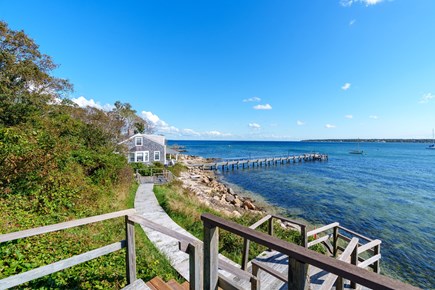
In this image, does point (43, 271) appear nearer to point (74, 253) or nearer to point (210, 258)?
point (210, 258)

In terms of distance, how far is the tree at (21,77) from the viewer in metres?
10.5

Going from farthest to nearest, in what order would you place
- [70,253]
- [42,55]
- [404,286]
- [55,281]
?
[42,55] < [70,253] < [55,281] < [404,286]

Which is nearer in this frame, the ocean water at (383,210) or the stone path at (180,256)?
the stone path at (180,256)

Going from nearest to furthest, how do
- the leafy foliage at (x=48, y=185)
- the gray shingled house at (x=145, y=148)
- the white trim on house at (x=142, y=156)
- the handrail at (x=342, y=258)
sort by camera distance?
1. the handrail at (x=342, y=258)
2. the leafy foliage at (x=48, y=185)
3. the gray shingled house at (x=145, y=148)
4. the white trim on house at (x=142, y=156)

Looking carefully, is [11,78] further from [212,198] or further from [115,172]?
[212,198]

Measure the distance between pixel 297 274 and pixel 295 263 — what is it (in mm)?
73

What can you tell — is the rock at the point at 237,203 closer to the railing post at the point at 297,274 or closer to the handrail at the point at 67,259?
the handrail at the point at 67,259

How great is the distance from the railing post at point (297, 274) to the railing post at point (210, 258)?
0.82 meters

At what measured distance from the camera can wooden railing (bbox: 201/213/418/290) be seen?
3.78 ft

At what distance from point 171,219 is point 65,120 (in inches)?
390

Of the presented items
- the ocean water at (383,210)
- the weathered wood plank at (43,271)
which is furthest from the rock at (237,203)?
the weathered wood plank at (43,271)

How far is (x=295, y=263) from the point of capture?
60.0 inches

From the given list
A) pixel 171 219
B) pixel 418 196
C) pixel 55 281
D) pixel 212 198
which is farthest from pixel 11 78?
pixel 418 196

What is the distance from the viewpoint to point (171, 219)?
31.2 feet
